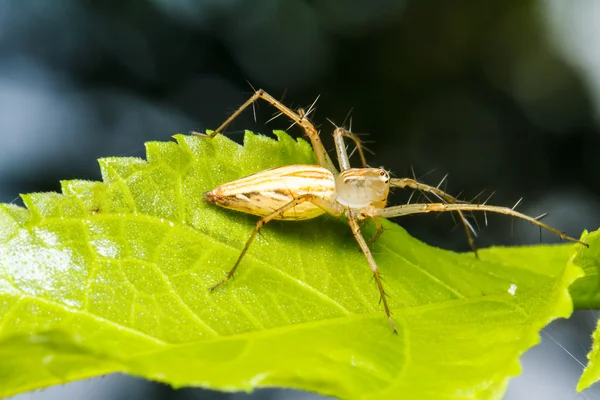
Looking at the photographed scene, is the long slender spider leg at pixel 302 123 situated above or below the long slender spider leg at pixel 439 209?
above

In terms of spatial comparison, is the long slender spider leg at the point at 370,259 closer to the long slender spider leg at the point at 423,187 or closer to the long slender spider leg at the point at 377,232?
the long slender spider leg at the point at 377,232

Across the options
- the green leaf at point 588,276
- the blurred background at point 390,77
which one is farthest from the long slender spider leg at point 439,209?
the blurred background at point 390,77

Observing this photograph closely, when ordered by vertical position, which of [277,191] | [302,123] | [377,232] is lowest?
[377,232]

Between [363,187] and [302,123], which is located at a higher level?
[302,123]

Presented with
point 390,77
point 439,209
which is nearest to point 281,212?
point 439,209

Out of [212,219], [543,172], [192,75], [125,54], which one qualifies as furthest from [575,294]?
[125,54]

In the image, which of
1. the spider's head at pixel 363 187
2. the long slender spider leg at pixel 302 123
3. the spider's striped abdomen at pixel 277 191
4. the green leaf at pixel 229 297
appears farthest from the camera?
the long slender spider leg at pixel 302 123

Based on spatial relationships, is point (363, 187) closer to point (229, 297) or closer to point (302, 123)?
point (302, 123)
